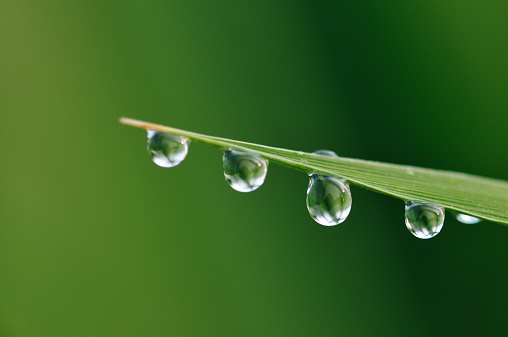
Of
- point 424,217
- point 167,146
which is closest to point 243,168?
point 167,146

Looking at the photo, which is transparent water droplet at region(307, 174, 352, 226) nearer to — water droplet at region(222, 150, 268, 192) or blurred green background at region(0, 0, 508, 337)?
water droplet at region(222, 150, 268, 192)

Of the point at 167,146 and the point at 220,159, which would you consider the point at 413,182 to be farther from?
the point at 220,159

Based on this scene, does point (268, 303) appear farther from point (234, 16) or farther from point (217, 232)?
point (234, 16)

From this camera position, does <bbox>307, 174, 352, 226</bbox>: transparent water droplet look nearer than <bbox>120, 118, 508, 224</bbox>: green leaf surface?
No

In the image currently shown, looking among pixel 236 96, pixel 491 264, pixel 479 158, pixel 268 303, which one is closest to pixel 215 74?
pixel 236 96

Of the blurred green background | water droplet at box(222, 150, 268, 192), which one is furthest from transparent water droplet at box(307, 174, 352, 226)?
the blurred green background

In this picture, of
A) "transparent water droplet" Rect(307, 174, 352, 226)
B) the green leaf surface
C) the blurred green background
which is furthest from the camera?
the blurred green background
